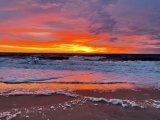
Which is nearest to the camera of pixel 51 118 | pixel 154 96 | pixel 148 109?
pixel 51 118

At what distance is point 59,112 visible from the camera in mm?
4910

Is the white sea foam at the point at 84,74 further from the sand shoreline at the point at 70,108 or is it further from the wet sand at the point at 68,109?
the wet sand at the point at 68,109

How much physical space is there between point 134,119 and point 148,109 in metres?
0.88

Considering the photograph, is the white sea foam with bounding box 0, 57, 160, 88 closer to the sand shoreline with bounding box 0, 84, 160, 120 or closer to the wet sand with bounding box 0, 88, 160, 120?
the sand shoreline with bounding box 0, 84, 160, 120

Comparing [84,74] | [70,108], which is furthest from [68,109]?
[84,74]

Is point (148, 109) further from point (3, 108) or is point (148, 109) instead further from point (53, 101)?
point (3, 108)

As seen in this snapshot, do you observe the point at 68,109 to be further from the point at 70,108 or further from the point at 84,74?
the point at 84,74

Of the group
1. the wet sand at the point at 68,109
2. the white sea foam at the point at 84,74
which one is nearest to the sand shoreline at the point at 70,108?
the wet sand at the point at 68,109

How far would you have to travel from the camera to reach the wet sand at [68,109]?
464 cm

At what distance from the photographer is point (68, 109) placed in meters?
5.18

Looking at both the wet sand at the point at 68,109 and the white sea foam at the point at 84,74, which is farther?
the white sea foam at the point at 84,74

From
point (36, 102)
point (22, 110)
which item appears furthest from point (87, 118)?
point (36, 102)

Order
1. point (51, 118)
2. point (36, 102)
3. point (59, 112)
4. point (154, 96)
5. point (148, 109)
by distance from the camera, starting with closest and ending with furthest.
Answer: point (51, 118) < point (59, 112) < point (148, 109) < point (36, 102) < point (154, 96)

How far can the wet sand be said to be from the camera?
15.2 feet
